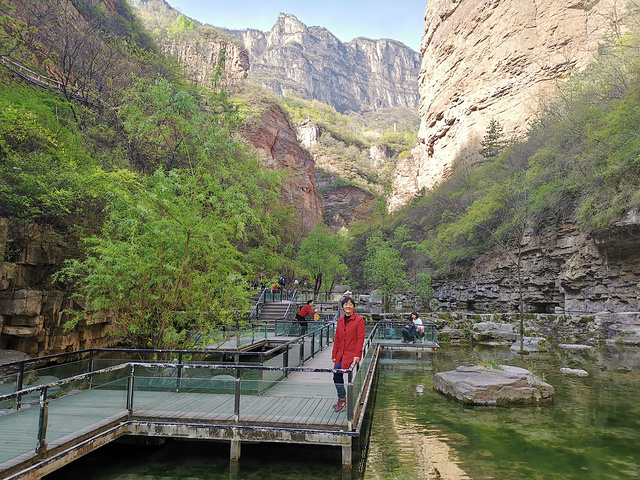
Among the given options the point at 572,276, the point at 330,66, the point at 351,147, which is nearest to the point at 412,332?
the point at 572,276

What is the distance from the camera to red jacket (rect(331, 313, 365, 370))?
6.86 metres

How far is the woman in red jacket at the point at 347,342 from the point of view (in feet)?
22.4

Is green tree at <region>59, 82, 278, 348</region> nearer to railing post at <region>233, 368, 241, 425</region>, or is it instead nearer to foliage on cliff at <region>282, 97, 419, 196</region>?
railing post at <region>233, 368, 241, 425</region>

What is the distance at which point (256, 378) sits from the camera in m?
6.93

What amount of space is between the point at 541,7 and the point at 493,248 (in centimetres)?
3519

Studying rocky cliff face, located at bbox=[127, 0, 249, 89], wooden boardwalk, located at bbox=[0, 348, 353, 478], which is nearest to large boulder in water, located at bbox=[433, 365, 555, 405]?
wooden boardwalk, located at bbox=[0, 348, 353, 478]

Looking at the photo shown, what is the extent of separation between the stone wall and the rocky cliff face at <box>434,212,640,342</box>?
24.1 m

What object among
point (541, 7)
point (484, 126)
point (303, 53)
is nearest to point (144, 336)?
point (484, 126)

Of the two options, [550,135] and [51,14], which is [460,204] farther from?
[51,14]

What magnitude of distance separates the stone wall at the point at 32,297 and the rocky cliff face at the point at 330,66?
509 ft

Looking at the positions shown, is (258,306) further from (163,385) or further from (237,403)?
(237,403)

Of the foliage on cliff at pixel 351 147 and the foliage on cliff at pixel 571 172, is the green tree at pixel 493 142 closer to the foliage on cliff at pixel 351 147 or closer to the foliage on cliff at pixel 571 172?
the foliage on cliff at pixel 571 172

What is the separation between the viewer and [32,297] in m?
12.0

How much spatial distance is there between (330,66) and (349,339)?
191m
